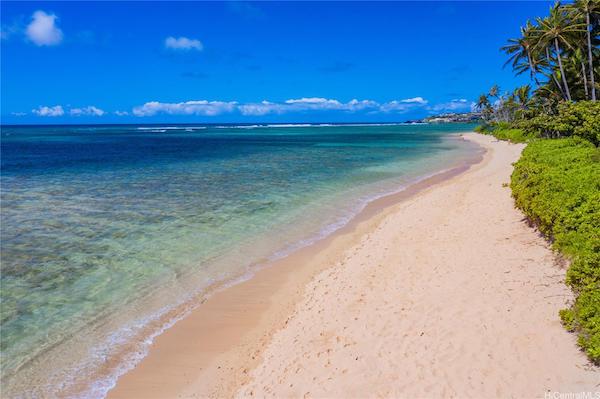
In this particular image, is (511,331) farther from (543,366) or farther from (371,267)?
(371,267)

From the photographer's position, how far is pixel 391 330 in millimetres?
6977

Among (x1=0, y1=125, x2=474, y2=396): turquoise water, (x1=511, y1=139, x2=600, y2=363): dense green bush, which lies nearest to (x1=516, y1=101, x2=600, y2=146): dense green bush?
(x1=0, y1=125, x2=474, y2=396): turquoise water

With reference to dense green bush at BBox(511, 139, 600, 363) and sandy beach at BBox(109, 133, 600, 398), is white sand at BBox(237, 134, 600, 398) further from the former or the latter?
dense green bush at BBox(511, 139, 600, 363)

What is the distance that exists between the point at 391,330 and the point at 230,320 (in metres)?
3.68

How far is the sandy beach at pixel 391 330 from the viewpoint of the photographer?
5.60m

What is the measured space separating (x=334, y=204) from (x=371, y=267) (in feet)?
31.1

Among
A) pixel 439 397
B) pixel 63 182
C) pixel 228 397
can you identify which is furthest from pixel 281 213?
pixel 63 182

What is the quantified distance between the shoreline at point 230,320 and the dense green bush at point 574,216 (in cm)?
525

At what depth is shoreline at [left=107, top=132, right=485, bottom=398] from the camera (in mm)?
6867

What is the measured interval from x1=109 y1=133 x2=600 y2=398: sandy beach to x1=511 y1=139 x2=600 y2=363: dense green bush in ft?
1.29

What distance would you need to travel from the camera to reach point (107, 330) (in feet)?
27.6

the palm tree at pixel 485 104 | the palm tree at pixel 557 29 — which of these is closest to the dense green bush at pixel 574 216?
the palm tree at pixel 557 29

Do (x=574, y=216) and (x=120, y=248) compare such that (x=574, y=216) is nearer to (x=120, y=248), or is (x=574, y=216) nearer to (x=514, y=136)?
(x=120, y=248)

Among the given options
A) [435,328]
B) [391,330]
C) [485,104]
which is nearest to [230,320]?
[391,330]
